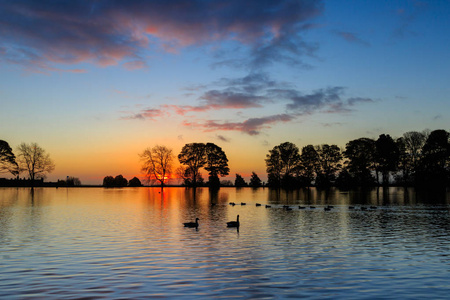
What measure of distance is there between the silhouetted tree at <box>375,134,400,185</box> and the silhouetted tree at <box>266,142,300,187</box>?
A: 35819 mm

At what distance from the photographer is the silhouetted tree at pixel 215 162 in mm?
157625

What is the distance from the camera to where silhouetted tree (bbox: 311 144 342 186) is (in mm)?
153625

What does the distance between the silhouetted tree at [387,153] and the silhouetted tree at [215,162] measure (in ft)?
203

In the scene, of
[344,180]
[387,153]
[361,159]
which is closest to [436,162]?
[387,153]

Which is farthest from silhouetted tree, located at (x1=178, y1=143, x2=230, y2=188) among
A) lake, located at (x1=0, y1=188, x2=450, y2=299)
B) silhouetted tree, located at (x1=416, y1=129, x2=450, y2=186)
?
lake, located at (x1=0, y1=188, x2=450, y2=299)

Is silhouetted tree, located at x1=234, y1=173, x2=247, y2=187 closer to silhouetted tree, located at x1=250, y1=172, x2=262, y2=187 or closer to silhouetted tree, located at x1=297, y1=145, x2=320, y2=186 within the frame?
silhouetted tree, located at x1=250, y1=172, x2=262, y2=187

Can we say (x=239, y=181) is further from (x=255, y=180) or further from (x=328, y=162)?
(x=328, y=162)

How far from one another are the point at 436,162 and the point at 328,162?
Result: 4322 cm

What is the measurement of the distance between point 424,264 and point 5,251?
2549cm

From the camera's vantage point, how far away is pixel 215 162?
158 metres

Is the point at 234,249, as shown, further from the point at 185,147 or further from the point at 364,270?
the point at 185,147

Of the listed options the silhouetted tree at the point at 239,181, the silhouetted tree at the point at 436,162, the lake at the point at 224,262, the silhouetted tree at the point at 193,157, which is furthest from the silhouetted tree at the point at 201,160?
the lake at the point at 224,262

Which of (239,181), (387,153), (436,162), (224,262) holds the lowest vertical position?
(239,181)

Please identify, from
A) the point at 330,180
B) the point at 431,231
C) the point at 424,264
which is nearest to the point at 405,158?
the point at 330,180
